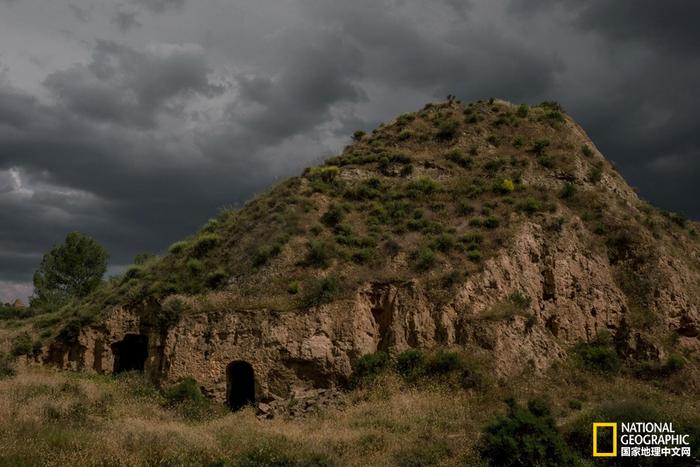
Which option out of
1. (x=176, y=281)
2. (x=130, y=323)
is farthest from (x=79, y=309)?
(x=176, y=281)

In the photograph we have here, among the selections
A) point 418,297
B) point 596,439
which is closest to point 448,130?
point 418,297

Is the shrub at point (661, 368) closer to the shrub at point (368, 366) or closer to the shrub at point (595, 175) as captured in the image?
the shrub at point (368, 366)

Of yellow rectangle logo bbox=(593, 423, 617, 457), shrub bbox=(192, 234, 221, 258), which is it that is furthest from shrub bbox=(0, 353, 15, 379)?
yellow rectangle logo bbox=(593, 423, 617, 457)

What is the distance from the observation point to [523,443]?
50.5ft

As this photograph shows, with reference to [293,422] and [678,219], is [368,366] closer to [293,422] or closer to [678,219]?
→ [293,422]

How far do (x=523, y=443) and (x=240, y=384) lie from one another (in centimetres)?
1323

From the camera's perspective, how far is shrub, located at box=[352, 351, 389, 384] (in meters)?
22.1

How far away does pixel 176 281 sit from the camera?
28.4 meters

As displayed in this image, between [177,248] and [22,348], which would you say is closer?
[22,348]

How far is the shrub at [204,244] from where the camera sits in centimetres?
3081

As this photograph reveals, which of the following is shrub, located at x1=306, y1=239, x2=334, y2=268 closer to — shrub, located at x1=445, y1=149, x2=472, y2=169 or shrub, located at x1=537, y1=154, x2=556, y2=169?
shrub, located at x1=445, y1=149, x2=472, y2=169

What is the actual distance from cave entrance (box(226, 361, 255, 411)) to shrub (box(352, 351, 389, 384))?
4.31 metres

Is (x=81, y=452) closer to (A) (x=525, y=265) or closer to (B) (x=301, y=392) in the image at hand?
(B) (x=301, y=392)

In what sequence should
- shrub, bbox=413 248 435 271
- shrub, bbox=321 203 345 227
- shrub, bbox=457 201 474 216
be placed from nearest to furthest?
shrub, bbox=413 248 435 271 < shrub, bbox=321 203 345 227 < shrub, bbox=457 201 474 216
